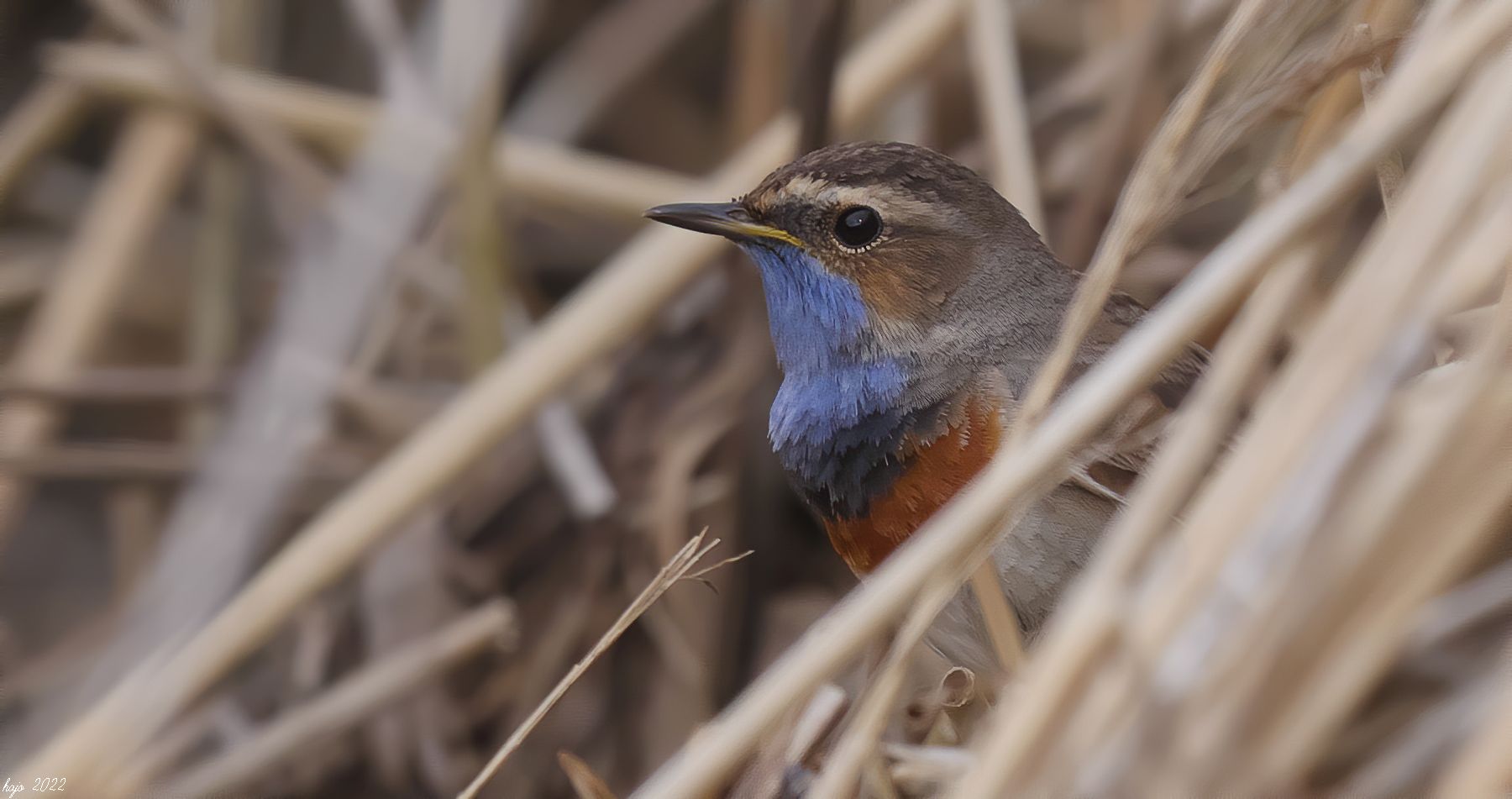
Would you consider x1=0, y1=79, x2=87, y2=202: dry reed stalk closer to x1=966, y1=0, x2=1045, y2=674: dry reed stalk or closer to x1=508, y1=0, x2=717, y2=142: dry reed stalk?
x1=508, y1=0, x2=717, y2=142: dry reed stalk

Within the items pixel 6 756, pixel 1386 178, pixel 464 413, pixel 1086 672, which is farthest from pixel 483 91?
pixel 1086 672

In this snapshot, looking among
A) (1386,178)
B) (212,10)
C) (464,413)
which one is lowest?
(1386,178)

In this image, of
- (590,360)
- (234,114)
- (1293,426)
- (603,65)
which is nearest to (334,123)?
(234,114)

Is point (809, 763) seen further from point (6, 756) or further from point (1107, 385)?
point (6, 756)

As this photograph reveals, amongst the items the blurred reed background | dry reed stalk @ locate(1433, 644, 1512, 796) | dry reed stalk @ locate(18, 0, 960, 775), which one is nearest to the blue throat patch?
the blurred reed background

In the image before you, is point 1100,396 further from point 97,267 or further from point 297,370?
point 97,267

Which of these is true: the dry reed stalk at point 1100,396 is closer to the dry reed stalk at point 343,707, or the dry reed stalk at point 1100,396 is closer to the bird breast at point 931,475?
the bird breast at point 931,475
